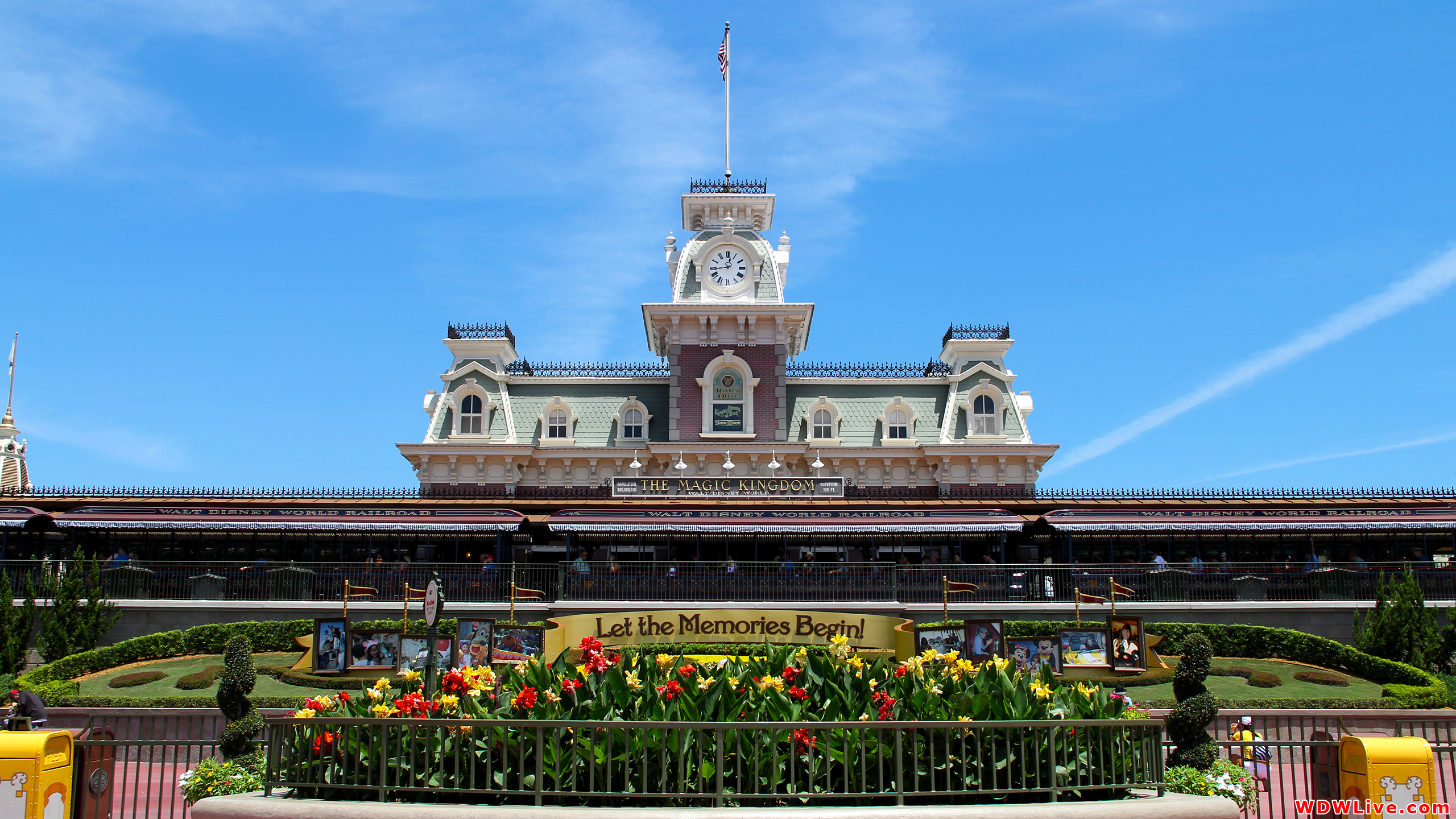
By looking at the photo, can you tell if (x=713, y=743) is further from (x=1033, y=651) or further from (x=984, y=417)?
(x=984, y=417)

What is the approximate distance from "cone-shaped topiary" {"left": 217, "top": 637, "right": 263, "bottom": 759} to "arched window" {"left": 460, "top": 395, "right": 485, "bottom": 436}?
2737 centimetres

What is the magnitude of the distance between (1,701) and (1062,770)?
20.8 meters

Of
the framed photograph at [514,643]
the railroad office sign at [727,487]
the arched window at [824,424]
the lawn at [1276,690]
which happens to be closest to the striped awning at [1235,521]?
the lawn at [1276,690]

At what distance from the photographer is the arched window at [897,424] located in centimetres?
4025

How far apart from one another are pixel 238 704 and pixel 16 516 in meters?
23.8

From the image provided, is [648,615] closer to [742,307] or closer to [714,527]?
[714,527]

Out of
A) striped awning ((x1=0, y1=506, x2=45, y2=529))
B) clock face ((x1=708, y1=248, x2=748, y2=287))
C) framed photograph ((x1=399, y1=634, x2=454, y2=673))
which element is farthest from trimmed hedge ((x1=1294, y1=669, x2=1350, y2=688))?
striped awning ((x1=0, y1=506, x2=45, y2=529))

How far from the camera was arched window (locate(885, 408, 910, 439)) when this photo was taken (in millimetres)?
40250

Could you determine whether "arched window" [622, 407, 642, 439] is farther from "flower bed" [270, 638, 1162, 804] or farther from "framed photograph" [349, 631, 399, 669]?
"flower bed" [270, 638, 1162, 804]

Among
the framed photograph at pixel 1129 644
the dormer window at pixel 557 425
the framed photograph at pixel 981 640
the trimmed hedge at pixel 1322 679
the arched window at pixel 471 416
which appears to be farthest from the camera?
the dormer window at pixel 557 425

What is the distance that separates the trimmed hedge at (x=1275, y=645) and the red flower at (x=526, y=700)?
53.3 feet

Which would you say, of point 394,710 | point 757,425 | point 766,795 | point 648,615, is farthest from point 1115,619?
point 757,425

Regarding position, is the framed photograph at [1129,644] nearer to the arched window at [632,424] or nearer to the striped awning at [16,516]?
the arched window at [632,424]

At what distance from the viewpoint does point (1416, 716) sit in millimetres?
17844
